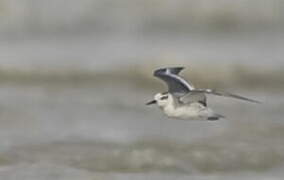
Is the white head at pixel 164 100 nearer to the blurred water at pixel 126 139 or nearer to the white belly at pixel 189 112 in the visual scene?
the white belly at pixel 189 112

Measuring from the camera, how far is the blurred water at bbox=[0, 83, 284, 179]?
1288 cm

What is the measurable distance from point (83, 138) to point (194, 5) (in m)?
6.83

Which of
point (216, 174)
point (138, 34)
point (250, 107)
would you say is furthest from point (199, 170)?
point (138, 34)

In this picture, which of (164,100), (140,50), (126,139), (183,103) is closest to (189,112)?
(183,103)

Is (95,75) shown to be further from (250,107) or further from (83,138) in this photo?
(83,138)

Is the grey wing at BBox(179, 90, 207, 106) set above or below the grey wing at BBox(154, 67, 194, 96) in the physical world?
below

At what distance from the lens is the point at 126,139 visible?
46.7ft

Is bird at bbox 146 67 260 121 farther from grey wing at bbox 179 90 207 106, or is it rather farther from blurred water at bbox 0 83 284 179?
blurred water at bbox 0 83 284 179

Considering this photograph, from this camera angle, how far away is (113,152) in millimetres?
13547

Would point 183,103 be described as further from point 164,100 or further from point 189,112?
point 164,100

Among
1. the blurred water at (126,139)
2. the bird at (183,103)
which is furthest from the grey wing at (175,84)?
the blurred water at (126,139)

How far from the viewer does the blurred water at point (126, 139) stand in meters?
12.9

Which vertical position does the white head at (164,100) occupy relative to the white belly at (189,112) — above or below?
above

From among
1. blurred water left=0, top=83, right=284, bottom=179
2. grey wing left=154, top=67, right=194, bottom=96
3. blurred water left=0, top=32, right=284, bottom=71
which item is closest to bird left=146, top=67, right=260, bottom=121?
grey wing left=154, top=67, right=194, bottom=96
